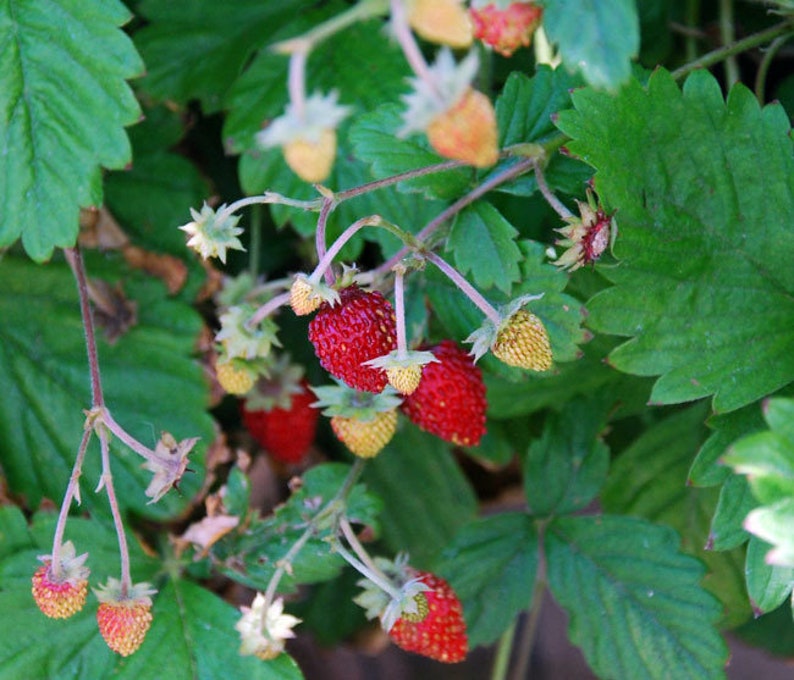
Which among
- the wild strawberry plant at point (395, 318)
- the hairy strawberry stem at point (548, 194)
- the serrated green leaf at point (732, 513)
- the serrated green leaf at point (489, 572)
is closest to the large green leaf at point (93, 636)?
the wild strawberry plant at point (395, 318)

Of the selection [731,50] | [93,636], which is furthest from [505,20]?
[93,636]

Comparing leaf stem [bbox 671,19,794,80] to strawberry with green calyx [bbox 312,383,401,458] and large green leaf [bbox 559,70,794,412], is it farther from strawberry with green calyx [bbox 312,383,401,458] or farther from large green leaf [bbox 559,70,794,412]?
strawberry with green calyx [bbox 312,383,401,458]

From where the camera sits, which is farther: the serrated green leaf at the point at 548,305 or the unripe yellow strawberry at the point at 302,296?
the serrated green leaf at the point at 548,305

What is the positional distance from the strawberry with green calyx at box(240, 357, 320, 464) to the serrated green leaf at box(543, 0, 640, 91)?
28.2 inches

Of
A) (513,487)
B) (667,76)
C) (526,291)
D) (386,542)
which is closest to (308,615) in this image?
(386,542)

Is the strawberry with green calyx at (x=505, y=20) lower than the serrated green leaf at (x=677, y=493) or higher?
higher

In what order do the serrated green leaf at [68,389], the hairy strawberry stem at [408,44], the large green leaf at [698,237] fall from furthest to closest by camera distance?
the serrated green leaf at [68,389] < the large green leaf at [698,237] < the hairy strawberry stem at [408,44]

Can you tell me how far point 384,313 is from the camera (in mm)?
994

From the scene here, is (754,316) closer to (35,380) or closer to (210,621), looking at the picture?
(210,621)

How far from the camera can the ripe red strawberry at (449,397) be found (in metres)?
1.12

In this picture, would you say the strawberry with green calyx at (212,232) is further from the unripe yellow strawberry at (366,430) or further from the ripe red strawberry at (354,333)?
the unripe yellow strawberry at (366,430)

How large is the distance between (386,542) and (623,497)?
1.52 ft

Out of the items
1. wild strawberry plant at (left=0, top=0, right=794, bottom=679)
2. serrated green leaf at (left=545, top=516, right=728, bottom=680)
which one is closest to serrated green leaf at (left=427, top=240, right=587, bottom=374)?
wild strawberry plant at (left=0, top=0, right=794, bottom=679)

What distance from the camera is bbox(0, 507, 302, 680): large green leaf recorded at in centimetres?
122
